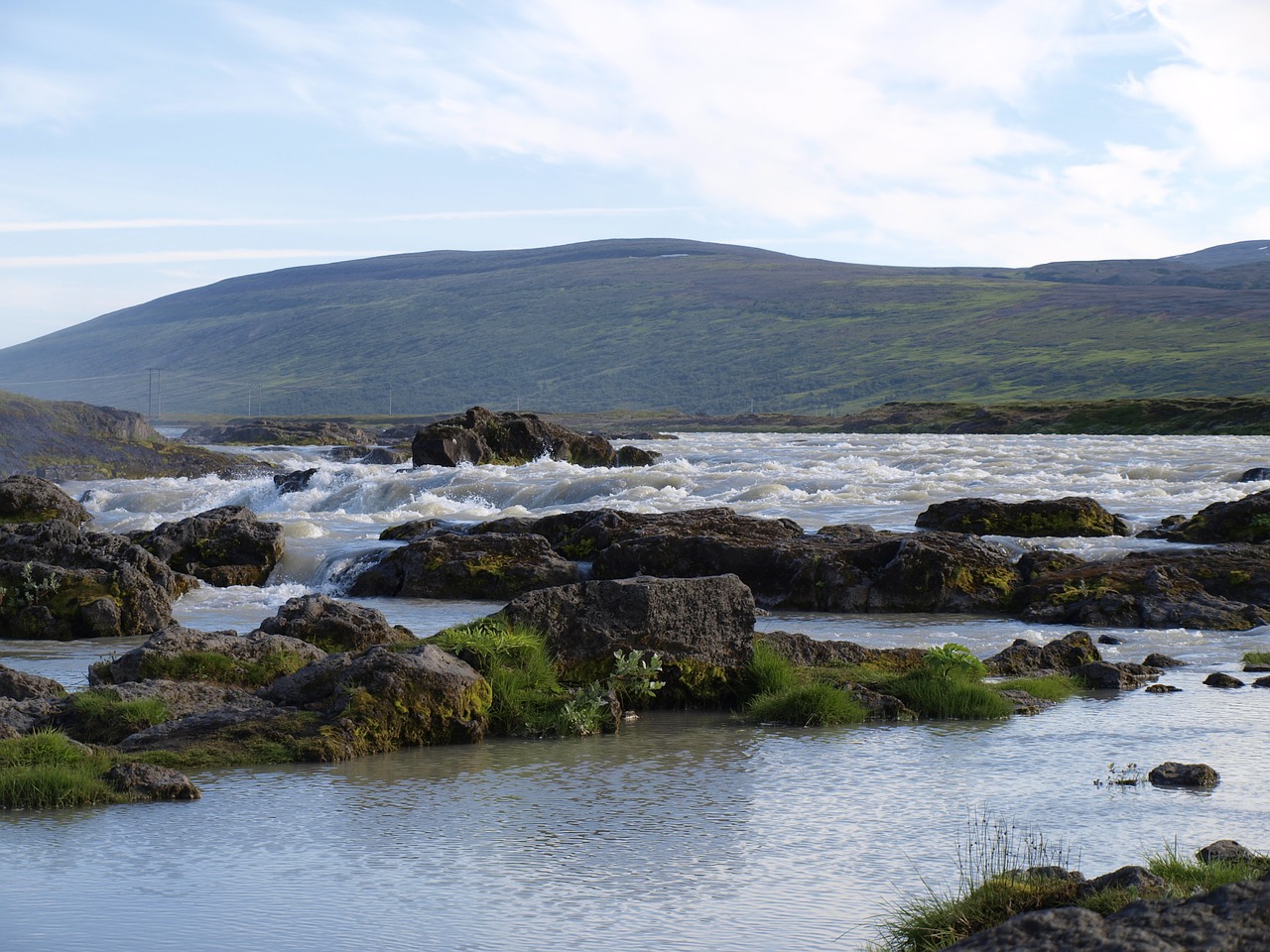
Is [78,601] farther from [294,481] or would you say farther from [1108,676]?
[294,481]

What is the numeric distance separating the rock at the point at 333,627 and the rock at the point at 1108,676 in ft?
20.2

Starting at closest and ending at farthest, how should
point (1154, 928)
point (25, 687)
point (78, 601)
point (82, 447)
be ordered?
point (1154, 928) < point (25, 687) < point (78, 601) < point (82, 447)

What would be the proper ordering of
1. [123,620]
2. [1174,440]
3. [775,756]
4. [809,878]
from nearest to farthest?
[809,878] → [775,756] → [123,620] → [1174,440]

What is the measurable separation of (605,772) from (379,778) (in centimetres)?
146

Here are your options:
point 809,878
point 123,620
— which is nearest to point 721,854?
point 809,878

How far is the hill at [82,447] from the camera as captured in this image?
45000 mm

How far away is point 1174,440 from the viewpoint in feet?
196

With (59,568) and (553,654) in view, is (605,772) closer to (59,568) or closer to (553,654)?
(553,654)

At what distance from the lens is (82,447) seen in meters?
47.0

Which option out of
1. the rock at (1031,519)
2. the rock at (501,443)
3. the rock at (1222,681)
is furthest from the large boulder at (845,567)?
the rock at (501,443)

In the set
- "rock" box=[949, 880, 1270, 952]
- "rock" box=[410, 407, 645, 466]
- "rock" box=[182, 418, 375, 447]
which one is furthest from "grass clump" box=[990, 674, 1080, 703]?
"rock" box=[182, 418, 375, 447]

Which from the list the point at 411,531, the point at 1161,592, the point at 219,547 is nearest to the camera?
the point at 1161,592

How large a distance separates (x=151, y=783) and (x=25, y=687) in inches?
A: 128

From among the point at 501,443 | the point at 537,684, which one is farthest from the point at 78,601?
the point at 501,443
